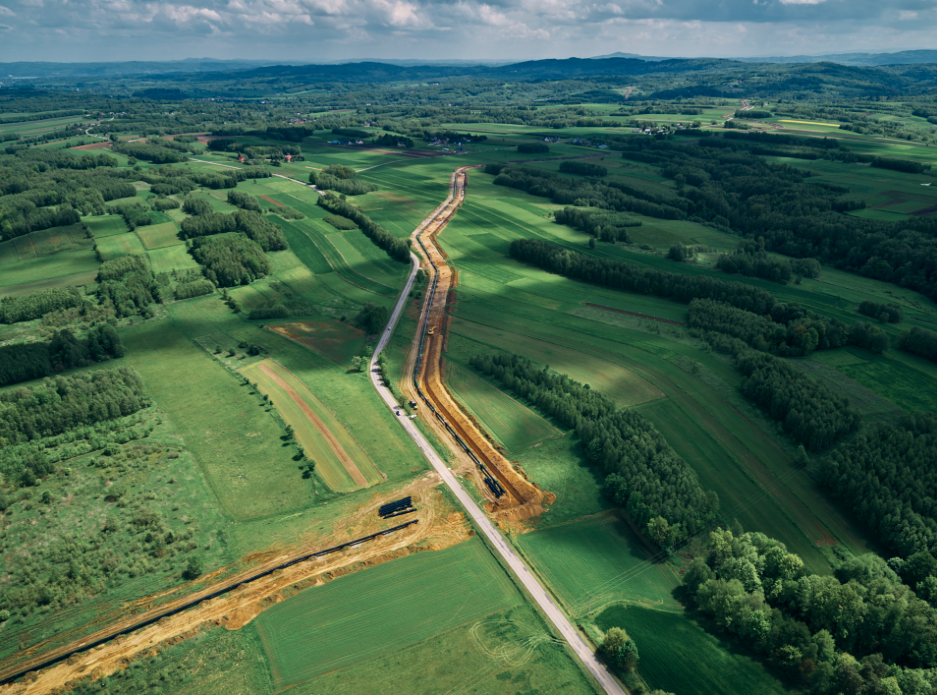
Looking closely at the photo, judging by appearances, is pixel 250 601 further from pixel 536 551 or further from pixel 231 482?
pixel 536 551

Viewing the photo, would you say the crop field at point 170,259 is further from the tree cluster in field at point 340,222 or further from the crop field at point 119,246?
the tree cluster in field at point 340,222

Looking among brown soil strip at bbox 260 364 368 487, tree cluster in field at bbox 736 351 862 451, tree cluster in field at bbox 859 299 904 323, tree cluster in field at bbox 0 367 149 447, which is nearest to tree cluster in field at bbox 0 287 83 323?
tree cluster in field at bbox 0 367 149 447

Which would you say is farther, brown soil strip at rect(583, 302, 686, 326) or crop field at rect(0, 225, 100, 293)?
crop field at rect(0, 225, 100, 293)

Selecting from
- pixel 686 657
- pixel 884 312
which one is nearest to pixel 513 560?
pixel 686 657

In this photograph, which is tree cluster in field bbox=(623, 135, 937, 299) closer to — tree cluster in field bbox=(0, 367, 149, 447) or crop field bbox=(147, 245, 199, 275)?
crop field bbox=(147, 245, 199, 275)

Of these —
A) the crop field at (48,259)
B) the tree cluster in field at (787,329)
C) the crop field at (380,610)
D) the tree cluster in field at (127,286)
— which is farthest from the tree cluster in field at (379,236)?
the crop field at (380,610)

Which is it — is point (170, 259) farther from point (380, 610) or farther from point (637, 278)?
point (380, 610)
